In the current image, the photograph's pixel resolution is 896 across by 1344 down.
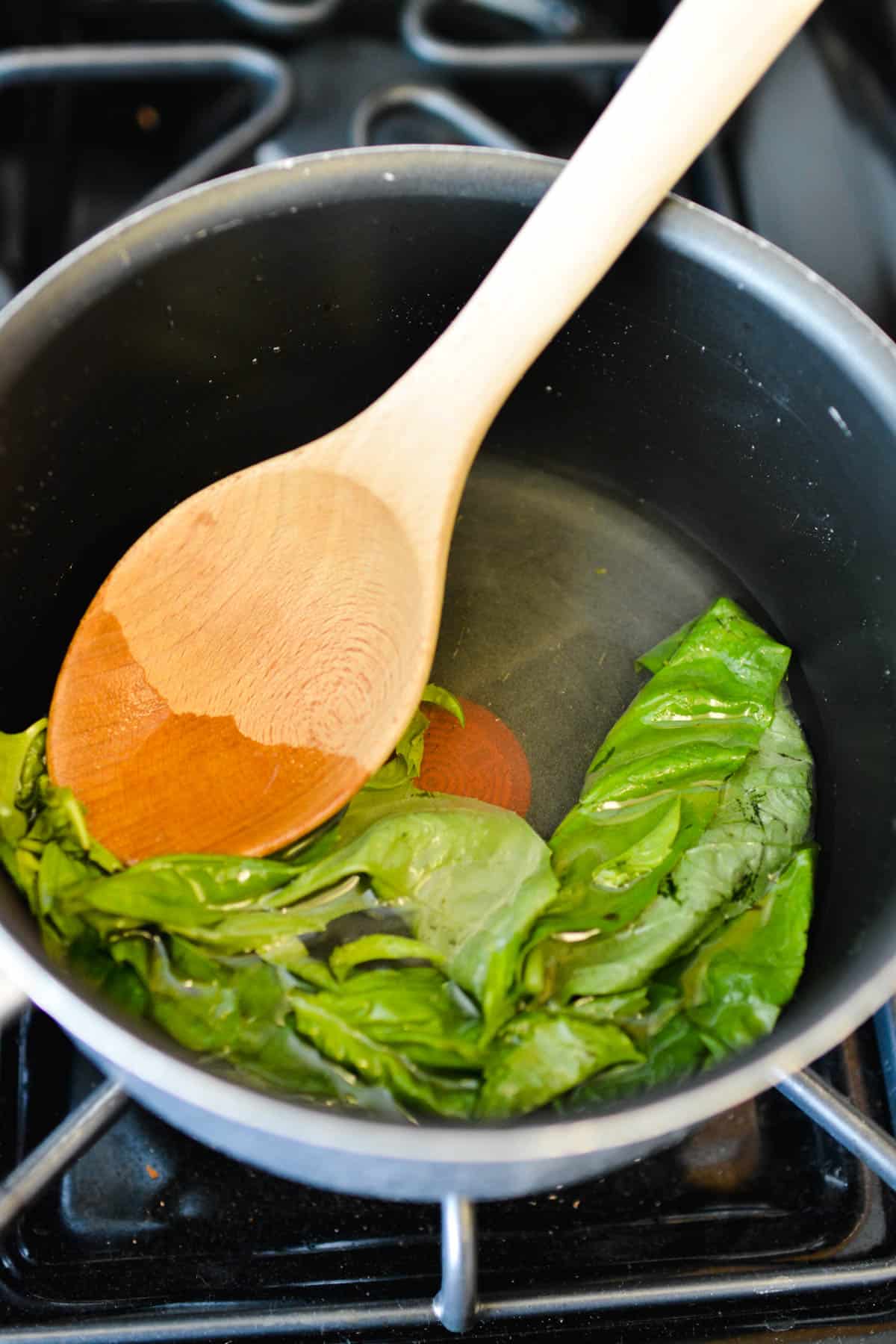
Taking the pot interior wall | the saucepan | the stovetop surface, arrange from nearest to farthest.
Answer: the saucepan, the stovetop surface, the pot interior wall

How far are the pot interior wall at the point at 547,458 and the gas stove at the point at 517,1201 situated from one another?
0.61 ft

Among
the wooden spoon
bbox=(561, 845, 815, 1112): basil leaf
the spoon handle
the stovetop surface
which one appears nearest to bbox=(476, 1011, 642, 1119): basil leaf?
bbox=(561, 845, 815, 1112): basil leaf

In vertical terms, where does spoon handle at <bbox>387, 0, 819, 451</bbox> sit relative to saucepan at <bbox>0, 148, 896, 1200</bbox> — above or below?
above

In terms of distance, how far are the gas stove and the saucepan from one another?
11cm

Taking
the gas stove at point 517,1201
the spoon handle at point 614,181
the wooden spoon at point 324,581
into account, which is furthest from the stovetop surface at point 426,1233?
the spoon handle at point 614,181

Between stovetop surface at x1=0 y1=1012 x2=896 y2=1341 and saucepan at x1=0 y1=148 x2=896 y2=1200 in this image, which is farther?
stovetop surface at x1=0 y1=1012 x2=896 y2=1341

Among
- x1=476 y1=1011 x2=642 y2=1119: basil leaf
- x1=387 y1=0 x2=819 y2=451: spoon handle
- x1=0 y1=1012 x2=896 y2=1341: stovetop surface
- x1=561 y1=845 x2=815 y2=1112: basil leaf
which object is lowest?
x1=0 y1=1012 x2=896 y2=1341: stovetop surface

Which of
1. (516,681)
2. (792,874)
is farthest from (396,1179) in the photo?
(516,681)

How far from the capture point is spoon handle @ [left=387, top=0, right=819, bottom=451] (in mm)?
821

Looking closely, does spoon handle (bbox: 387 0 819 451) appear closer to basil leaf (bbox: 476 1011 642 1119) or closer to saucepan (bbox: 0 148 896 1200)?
saucepan (bbox: 0 148 896 1200)

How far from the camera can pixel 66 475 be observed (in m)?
0.91

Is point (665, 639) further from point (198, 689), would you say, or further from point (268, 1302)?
point (268, 1302)

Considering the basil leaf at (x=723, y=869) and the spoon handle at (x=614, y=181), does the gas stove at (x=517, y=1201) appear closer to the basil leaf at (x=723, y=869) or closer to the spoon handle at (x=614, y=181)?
the basil leaf at (x=723, y=869)

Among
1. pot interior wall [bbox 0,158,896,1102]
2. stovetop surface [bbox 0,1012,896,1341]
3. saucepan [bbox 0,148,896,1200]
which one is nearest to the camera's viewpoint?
saucepan [bbox 0,148,896,1200]
